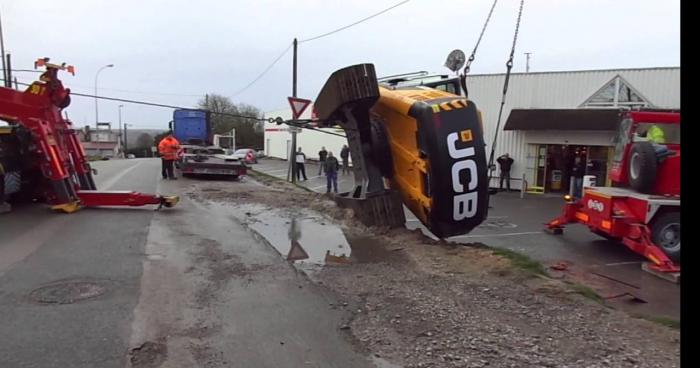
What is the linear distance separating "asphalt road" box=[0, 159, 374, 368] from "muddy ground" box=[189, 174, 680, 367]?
1.18 ft

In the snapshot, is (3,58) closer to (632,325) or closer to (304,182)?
(304,182)

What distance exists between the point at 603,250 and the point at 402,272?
5.29m

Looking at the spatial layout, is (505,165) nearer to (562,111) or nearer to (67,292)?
(562,111)

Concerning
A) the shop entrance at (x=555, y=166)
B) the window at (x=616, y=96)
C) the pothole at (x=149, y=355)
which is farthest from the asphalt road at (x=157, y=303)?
the window at (x=616, y=96)

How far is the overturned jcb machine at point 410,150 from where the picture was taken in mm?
7180

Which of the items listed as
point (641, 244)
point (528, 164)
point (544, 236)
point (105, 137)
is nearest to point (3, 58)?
point (528, 164)

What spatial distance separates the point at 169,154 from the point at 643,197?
14.6 metres

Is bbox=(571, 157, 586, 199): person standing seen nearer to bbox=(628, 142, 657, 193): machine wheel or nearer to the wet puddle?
bbox=(628, 142, 657, 193): machine wheel

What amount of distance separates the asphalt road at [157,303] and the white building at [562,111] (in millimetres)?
14787

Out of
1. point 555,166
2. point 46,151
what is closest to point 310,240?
point 46,151

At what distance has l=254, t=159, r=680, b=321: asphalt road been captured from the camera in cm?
641

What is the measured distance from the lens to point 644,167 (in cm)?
918

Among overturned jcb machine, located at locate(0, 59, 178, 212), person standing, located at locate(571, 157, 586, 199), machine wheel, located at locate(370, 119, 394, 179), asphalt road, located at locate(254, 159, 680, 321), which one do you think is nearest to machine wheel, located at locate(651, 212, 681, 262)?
asphalt road, located at locate(254, 159, 680, 321)

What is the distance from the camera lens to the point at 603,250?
980 cm
